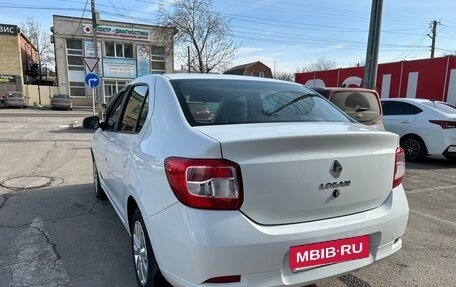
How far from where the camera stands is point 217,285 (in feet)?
6.79

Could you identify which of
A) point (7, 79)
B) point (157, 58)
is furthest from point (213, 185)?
point (7, 79)

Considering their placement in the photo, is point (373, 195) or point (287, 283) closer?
point (287, 283)

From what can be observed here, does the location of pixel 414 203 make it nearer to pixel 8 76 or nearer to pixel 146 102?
pixel 146 102

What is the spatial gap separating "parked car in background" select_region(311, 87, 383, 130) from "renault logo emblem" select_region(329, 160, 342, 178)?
5067mm

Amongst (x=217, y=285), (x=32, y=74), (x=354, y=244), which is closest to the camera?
(x=217, y=285)

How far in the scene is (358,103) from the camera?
23.9 feet

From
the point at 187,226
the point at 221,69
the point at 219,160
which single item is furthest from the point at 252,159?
the point at 221,69

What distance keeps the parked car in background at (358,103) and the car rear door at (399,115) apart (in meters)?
2.22

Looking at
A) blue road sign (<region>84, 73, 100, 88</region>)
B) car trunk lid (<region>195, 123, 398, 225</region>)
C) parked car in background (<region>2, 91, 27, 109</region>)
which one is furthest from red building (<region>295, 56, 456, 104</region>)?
parked car in background (<region>2, 91, 27, 109</region>)

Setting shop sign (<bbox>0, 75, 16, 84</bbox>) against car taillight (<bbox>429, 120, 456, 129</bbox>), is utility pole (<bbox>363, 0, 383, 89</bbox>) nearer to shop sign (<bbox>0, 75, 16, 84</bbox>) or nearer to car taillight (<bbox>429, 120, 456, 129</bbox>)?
car taillight (<bbox>429, 120, 456, 129</bbox>)

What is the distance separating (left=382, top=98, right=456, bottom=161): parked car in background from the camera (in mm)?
8383

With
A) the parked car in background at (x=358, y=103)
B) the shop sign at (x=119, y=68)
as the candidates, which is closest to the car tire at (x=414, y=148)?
the parked car in background at (x=358, y=103)

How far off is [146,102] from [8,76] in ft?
137

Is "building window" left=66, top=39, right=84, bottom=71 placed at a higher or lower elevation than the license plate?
higher
